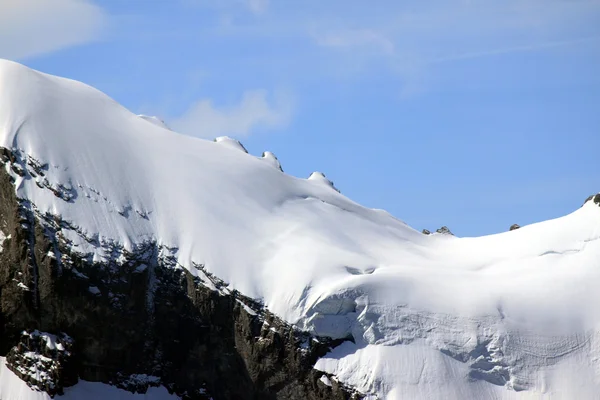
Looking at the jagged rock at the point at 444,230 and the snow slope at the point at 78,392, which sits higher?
the jagged rock at the point at 444,230

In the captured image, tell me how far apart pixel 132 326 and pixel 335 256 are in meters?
12.9

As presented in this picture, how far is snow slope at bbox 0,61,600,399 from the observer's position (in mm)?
77625

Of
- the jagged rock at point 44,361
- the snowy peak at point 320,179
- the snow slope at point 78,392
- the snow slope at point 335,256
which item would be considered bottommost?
the snow slope at point 78,392

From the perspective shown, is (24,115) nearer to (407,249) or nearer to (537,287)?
(407,249)

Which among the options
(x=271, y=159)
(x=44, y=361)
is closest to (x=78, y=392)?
(x=44, y=361)

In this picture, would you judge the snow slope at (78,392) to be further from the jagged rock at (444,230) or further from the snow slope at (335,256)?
the jagged rock at (444,230)

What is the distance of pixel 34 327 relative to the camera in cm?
7862

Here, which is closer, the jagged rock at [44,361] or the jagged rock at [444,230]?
the jagged rock at [44,361]

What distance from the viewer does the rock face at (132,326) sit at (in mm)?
77625

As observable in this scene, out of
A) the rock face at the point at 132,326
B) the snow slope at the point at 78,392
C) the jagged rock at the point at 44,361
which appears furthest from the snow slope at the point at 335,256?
the snow slope at the point at 78,392

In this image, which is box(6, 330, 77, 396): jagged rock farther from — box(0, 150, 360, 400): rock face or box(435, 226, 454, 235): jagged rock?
box(435, 226, 454, 235): jagged rock

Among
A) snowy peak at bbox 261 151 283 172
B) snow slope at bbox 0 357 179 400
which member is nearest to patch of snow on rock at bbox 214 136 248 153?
snowy peak at bbox 261 151 283 172

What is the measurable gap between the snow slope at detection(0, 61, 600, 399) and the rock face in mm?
1105

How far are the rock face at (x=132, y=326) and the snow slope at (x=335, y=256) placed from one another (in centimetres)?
110
